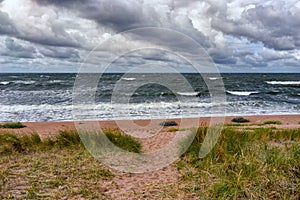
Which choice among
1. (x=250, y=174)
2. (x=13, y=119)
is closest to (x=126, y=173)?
(x=250, y=174)

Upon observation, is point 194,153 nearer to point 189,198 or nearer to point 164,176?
point 164,176

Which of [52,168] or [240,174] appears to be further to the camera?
[52,168]

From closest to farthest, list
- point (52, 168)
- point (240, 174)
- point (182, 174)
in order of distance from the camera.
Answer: point (240, 174), point (182, 174), point (52, 168)

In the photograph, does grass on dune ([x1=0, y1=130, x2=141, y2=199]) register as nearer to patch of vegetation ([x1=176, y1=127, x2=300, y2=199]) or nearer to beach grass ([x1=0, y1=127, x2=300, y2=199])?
beach grass ([x1=0, y1=127, x2=300, y2=199])

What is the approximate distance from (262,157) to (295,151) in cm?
63

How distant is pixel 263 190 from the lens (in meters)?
3.58

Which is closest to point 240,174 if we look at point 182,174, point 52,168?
point 182,174

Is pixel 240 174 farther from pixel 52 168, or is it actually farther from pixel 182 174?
pixel 52 168

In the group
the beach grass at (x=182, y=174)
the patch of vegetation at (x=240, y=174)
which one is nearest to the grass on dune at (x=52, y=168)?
the beach grass at (x=182, y=174)

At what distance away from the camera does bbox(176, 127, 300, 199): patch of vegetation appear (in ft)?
11.7

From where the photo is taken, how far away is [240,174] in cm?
386

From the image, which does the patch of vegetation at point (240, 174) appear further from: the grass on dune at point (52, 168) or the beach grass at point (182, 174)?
the grass on dune at point (52, 168)

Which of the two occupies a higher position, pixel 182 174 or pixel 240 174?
pixel 240 174

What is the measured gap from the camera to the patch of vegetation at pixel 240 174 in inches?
140
